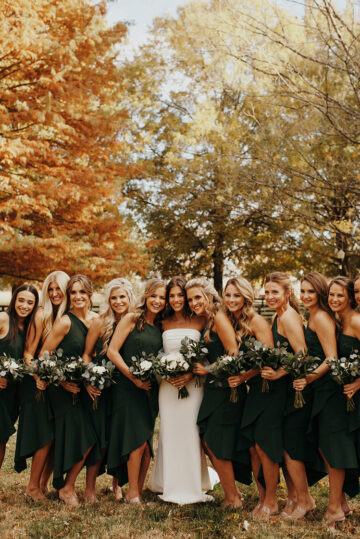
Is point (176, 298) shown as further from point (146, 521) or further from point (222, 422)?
point (146, 521)

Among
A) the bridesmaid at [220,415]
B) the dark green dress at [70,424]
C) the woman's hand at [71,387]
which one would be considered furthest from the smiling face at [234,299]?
the woman's hand at [71,387]

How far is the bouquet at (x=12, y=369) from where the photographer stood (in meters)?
5.17

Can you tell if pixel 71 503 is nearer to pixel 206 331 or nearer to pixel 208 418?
pixel 208 418

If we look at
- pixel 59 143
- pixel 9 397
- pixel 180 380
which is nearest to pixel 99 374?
pixel 180 380

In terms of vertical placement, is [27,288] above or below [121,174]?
below

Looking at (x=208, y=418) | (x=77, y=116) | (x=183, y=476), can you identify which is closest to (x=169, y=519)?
(x=183, y=476)

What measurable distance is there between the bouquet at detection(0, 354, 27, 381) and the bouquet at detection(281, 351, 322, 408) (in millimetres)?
2710

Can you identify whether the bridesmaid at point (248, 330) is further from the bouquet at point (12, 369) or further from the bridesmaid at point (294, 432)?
the bouquet at point (12, 369)

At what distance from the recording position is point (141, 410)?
553 centimetres

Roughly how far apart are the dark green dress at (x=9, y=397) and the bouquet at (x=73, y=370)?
654mm

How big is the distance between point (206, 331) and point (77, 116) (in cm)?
774

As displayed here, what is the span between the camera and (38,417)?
5465mm

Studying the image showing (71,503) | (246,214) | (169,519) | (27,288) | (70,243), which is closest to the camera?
(169,519)

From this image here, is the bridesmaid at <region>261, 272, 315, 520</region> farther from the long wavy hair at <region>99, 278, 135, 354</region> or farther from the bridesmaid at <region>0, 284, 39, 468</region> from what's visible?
the bridesmaid at <region>0, 284, 39, 468</region>
